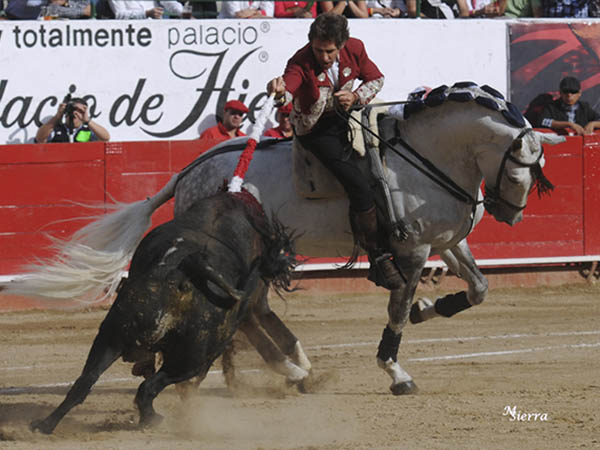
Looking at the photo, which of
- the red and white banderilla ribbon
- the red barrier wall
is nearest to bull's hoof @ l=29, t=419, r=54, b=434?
the red and white banderilla ribbon

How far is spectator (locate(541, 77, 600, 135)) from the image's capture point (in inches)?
433

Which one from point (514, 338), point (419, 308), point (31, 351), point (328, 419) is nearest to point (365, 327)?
point (514, 338)

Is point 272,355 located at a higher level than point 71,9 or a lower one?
lower

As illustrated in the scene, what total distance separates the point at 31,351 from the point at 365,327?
269 cm

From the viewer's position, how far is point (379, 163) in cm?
622

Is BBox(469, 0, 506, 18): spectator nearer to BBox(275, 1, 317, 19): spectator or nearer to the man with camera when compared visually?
BBox(275, 1, 317, 19): spectator

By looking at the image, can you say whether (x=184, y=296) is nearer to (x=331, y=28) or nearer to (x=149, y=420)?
(x=149, y=420)

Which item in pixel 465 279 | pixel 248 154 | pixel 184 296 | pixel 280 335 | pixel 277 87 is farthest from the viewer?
pixel 465 279

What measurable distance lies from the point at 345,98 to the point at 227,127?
4541 mm

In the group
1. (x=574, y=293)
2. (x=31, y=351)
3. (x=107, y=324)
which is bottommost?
(x=574, y=293)

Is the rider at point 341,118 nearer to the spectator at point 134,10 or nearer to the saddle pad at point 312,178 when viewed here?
the saddle pad at point 312,178

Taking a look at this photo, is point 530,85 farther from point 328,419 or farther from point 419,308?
point 328,419

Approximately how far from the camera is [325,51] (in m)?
5.79

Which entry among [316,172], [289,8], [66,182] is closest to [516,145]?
[316,172]
